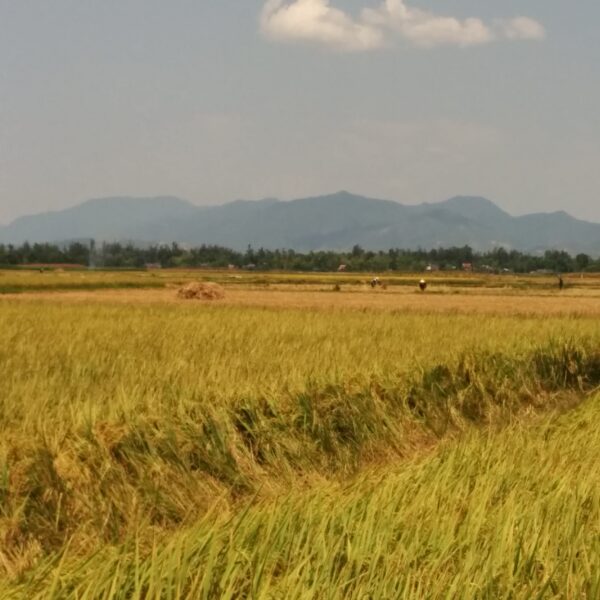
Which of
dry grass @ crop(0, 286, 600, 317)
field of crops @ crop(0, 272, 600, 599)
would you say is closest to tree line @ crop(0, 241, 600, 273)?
dry grass @ crop(0, 286, 600, 317)

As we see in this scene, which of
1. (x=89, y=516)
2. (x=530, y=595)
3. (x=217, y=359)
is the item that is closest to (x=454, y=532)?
(x=530, y=595)

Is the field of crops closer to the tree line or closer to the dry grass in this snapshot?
the dry grass

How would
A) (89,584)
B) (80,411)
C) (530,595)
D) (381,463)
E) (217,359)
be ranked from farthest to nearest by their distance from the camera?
(217,359), (381,463), (80,411), (530,595), (89,584)

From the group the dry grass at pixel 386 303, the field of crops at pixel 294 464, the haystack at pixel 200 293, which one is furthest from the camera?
the haystack at pixel 200 293

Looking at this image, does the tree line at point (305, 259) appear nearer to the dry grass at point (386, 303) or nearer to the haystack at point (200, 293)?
the dry grass at point (386, 303)

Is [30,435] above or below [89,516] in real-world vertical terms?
above

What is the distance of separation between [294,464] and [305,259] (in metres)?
117

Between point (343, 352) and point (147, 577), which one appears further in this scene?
point (343, 352)

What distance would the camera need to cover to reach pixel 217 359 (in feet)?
29.3

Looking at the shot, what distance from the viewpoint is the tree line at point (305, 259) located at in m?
120

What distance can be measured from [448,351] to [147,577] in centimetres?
819

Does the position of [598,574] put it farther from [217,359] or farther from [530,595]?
[217,359]

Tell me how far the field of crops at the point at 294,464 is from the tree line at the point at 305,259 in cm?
10408

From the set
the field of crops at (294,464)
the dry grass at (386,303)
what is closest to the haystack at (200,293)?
the dry grass at (386,303)
